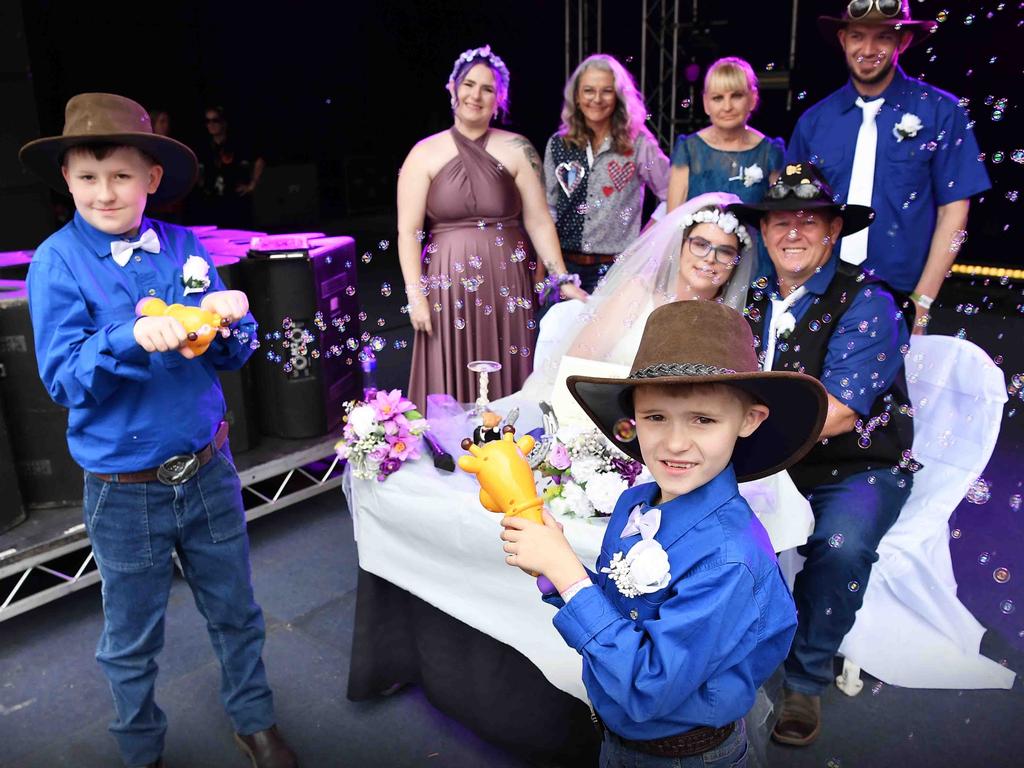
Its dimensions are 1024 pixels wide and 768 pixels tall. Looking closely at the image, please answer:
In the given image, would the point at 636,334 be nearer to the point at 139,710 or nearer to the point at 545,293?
the point at 545,293

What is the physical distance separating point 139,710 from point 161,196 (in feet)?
4.76

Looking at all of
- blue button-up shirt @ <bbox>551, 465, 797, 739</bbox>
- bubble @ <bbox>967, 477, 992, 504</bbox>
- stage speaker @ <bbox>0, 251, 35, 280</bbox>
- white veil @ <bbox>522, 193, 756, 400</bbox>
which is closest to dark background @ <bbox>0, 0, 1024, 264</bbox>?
stage speaker @ <bbox>0, 251, 35, 280</bbox>

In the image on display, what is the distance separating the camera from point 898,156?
10.6ft

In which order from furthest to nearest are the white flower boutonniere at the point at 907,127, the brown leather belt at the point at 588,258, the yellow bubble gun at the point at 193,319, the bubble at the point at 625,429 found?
the brown leather belt at the point at 588,258
the white flower boutonniere at the point at 907,127
the yellow bubble gun at the point at 193,319
the bubble at the point at 625,429

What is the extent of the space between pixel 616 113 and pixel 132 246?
2551 millimetres

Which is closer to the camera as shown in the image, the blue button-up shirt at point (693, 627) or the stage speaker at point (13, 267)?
the blue button-up shirt at point (693, 627)

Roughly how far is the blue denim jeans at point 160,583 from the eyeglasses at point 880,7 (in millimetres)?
2696

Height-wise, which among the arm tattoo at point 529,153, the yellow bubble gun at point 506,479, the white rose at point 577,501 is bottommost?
the white rose at point 577,501

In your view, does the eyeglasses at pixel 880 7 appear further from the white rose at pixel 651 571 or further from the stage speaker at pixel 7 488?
the stage speaker at pixel 7 488

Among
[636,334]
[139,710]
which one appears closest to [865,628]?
[636,334]

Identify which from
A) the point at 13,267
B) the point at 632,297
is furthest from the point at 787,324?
the point at 13,267

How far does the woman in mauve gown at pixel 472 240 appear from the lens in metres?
3.55

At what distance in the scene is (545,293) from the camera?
3.75 metres

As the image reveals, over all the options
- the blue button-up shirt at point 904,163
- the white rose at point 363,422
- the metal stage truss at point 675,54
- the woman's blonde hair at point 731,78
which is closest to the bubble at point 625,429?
the white rose at point 363,422
